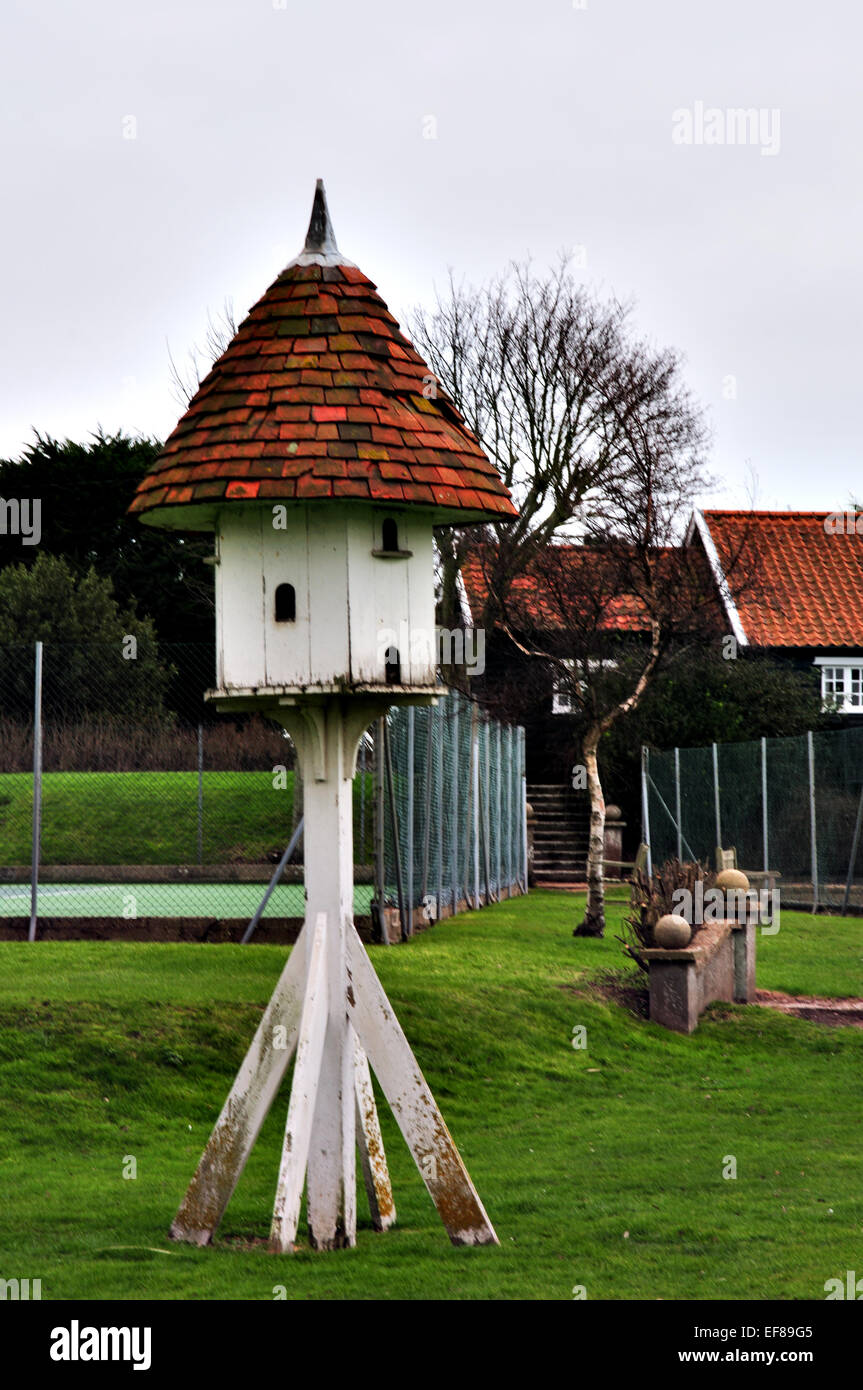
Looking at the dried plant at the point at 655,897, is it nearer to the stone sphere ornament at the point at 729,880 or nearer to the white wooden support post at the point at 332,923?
the stone sphere ornament at the point at 729,880

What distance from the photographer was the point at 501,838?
80.9 ft

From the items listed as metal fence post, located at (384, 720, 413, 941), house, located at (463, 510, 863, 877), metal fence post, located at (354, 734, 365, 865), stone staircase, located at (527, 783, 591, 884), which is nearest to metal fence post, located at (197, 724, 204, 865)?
metal fence post, located at (354, 734, 365, 865)

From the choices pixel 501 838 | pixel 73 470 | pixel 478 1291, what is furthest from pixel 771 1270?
pixel 73 470

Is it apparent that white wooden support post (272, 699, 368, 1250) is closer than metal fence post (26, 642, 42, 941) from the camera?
Yes

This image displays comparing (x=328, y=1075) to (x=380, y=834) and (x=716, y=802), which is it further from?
(x=716, y=802)

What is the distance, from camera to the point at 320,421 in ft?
24.9

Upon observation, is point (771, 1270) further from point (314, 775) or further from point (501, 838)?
point (501, 838)

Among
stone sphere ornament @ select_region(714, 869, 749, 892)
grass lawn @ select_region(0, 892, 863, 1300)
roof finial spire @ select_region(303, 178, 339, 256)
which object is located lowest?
grass lawn @ select_region(0, 892, 863, 1300)

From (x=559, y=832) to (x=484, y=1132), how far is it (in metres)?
20.9

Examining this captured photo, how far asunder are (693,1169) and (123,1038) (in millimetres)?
Result: 3685

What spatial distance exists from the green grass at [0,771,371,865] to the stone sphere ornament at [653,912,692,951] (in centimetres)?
784

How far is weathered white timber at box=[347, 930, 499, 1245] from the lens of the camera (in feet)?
24.5

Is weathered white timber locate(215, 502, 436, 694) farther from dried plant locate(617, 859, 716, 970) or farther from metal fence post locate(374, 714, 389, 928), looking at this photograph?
metal fence post locate(374, 714, 389, 928)

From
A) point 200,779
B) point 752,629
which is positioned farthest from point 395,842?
point 752,629
